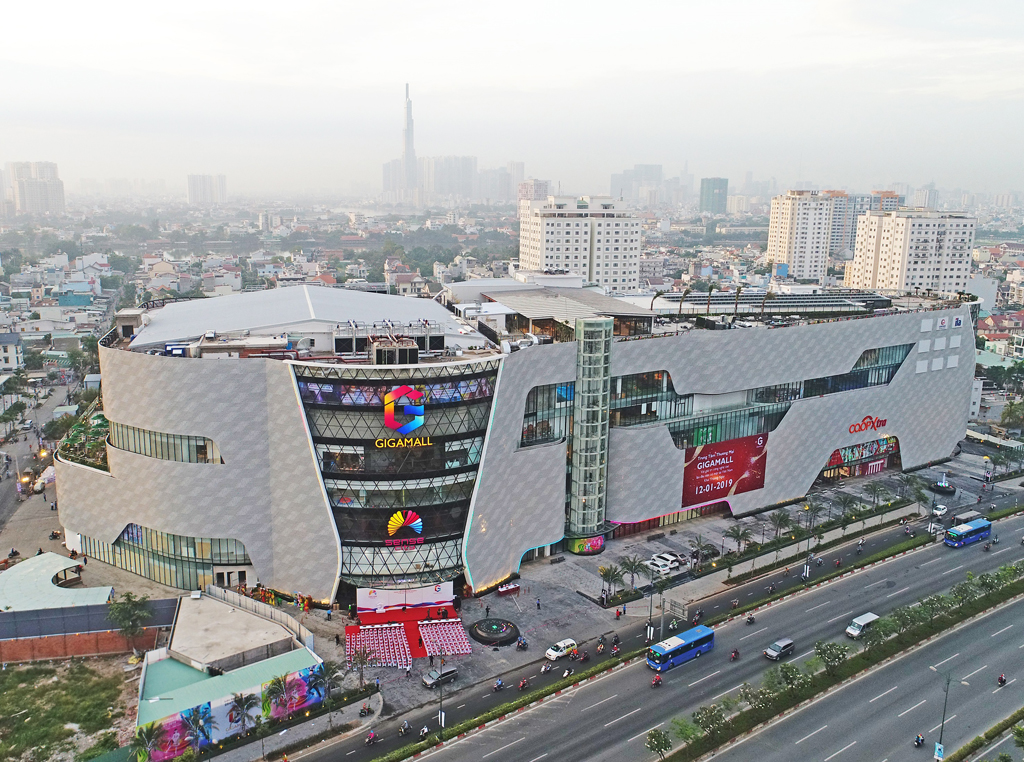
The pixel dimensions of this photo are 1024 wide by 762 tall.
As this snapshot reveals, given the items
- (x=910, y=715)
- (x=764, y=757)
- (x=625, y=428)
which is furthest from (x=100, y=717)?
(x=910, y=715)

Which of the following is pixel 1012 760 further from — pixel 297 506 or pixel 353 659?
pixel 297 506

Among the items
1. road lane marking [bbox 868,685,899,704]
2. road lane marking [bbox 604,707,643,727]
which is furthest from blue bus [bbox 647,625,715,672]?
road lane marking [bbox 868,685,899,704]

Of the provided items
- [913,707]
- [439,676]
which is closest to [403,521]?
[439,676]

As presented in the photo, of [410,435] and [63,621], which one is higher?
[410,435]

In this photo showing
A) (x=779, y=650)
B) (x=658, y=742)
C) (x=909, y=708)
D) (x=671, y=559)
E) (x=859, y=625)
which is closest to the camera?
(x=658, y=742)

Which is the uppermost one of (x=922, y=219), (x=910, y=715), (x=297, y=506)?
(x=922, y=219)

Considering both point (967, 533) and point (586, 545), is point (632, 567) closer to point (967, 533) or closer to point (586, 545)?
point (586, 545)
